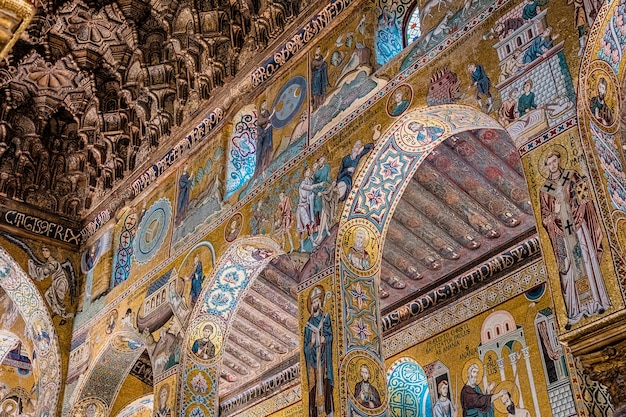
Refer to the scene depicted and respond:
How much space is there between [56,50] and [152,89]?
2503mm

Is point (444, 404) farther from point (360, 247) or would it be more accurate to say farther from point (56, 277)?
point (56, 277)

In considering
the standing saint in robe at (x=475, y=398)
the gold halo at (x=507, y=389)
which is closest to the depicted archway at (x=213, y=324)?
the standing saint in robe at (x=475, y=398)

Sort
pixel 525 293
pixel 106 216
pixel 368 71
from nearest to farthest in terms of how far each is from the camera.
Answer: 1. pixel 368 71
2. pixel 525 293
3. pixel 106 216

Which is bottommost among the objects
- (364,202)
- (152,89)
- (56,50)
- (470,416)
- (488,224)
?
(470,416)

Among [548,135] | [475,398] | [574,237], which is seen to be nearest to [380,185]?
[548,135]

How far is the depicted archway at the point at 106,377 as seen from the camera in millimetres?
12773

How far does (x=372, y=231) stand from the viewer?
865cm

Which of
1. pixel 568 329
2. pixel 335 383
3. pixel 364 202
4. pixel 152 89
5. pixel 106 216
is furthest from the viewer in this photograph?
pixel 106 216

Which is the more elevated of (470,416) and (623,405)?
(470,416)

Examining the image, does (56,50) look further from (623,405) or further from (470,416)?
(623,405)

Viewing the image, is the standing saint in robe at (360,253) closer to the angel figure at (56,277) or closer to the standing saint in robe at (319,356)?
the standing saint in robe at (319,356)

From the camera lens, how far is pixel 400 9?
9.39 metres

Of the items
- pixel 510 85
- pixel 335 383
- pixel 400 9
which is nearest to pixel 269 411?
pixel 335 383

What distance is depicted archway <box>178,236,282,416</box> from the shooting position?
1041 cm
